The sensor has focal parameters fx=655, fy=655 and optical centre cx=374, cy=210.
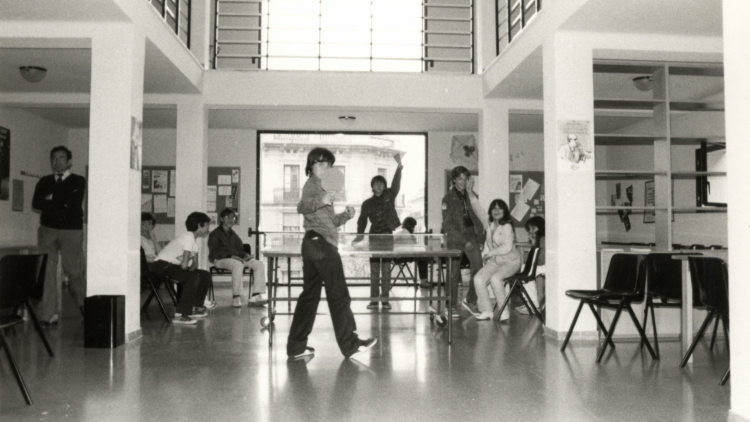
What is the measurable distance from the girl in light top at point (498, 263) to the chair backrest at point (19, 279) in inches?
141

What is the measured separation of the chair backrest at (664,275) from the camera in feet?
14.7

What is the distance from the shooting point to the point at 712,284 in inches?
148

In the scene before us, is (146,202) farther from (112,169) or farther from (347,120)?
(112,169)

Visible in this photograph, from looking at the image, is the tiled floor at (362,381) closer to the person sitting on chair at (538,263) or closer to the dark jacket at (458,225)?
the dark jacket at (458,225)

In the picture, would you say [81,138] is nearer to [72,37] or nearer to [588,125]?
[72,37]

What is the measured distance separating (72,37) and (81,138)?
5.50 meters

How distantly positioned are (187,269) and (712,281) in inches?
170

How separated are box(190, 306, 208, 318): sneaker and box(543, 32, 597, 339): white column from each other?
3.21m

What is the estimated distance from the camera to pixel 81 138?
32.7 feet

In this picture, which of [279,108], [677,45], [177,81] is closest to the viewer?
[677,45]

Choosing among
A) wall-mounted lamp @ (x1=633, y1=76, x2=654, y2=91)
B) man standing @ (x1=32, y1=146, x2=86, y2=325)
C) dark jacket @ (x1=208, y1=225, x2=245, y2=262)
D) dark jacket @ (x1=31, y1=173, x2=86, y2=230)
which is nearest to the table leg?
wall-mounted lamp @ (x1=633, y1=76, x2=654, y2=91)

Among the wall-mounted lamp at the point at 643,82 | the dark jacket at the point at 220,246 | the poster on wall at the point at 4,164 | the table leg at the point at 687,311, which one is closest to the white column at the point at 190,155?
the dark jacket at the point at 220,246

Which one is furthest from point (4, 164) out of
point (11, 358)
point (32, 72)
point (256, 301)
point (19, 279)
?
point (11, 358)

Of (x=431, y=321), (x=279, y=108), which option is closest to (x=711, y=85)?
(x=431, y=321)
